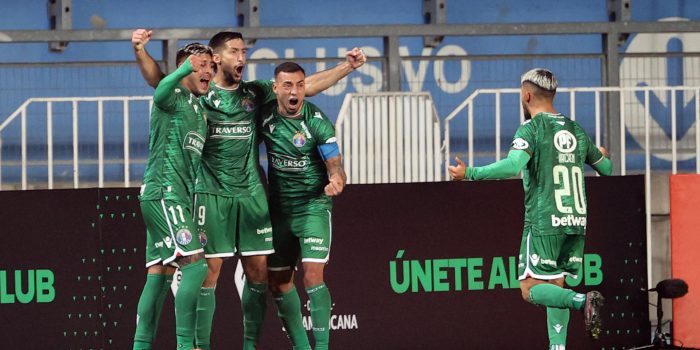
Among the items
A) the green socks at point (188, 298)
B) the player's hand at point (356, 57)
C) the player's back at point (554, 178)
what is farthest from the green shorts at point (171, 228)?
the player's back at point (554, 178)

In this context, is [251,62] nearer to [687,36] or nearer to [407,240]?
[407,240]

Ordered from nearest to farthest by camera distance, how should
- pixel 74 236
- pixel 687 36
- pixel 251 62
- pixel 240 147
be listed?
pixel 240 147
pixel 74 236
pixel 251 62
pixel 687 36

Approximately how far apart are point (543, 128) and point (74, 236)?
4.31 meters

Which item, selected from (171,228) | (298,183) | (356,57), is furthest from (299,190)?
(171,228)

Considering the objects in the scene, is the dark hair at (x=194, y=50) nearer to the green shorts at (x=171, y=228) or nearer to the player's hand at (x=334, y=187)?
the green shorts at (x=171, y=228)

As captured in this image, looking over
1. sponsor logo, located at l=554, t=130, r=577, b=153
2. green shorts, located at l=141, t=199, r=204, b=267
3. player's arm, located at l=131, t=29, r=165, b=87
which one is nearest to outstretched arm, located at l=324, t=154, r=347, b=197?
green shorts, located at l=141, t=199, r=204, b=267

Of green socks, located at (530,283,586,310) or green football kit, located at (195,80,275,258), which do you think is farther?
green football kit, located at (195,80,275,258)

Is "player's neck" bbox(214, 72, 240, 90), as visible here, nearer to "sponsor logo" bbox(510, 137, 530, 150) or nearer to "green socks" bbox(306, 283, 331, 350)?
"green socks" bbox(306, 283, 331, 350)

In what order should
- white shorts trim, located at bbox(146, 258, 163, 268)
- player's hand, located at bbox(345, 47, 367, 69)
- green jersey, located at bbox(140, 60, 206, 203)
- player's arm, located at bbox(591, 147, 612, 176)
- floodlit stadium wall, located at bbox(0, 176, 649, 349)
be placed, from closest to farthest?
1. green jersey, located at bbox(140, 60, 206, 203)
2. white shorts trim, located at bbox(146, 258, 163, 268)
3. player's hand, located at bbox(345, 47, 367, 69)
4. player's arm, located at bbox(591, 147, 612, 176)
5. floodlit stadium wall, located at bbox(0, 176, 649, 349)

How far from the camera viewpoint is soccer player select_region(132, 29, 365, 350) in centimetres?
1019

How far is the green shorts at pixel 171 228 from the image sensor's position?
964 centimetres

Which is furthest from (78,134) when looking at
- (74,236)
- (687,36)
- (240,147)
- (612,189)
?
(687,36)

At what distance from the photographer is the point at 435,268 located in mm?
12320

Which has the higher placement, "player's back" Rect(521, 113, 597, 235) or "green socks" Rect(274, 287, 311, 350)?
"player's back" Rect(521, 113, 597, 235)
